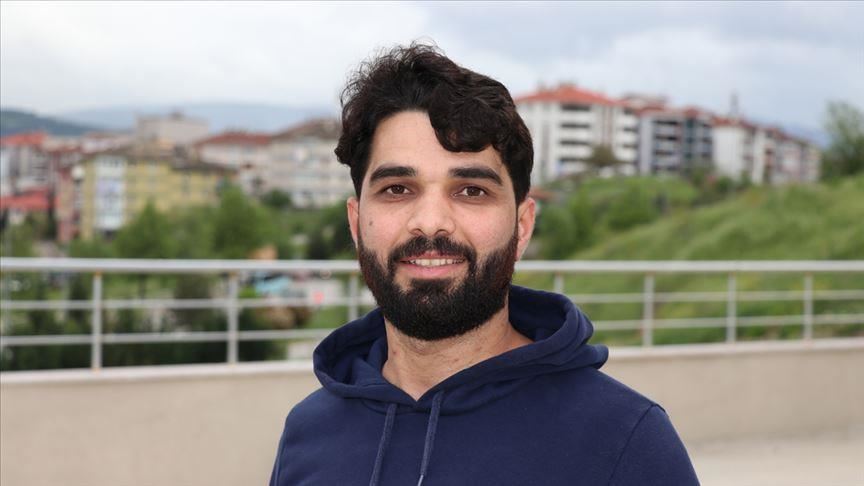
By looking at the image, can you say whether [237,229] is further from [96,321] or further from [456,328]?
Result: [456,328]

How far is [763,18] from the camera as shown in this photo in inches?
3002

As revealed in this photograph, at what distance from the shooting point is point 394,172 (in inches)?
38.5

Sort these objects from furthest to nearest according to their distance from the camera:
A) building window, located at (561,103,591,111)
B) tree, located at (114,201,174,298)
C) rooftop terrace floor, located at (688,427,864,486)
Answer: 1. building window, located at (561,103,591,111)
2. tree, located at (114,201,174,298)
3. rooftop terrace floor, located at (688,427,864,486)

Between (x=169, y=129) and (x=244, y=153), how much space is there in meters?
5.81

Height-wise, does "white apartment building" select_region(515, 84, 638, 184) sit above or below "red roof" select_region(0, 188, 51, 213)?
above

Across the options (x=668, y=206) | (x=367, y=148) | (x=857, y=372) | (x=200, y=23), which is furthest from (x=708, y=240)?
(x=200, y=23)

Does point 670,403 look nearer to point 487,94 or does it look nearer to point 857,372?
point 857,372

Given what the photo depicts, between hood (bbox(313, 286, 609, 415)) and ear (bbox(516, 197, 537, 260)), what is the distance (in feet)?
0.27

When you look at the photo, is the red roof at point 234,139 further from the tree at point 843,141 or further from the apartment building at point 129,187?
the tree at point 843,141

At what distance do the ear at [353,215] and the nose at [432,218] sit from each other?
0.41ft

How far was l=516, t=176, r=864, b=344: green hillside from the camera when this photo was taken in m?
27.7

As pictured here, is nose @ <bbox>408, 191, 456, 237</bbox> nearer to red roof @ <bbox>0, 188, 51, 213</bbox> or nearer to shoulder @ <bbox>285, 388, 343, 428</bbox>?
shoulder @ <bbox>285, 388, 343, 428</bbox>

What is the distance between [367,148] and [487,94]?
14 centimetres

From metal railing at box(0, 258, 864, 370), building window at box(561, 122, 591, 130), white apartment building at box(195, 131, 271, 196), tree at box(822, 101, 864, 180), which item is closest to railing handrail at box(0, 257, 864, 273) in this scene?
metal railing at box(0, 258, 864, 370)
